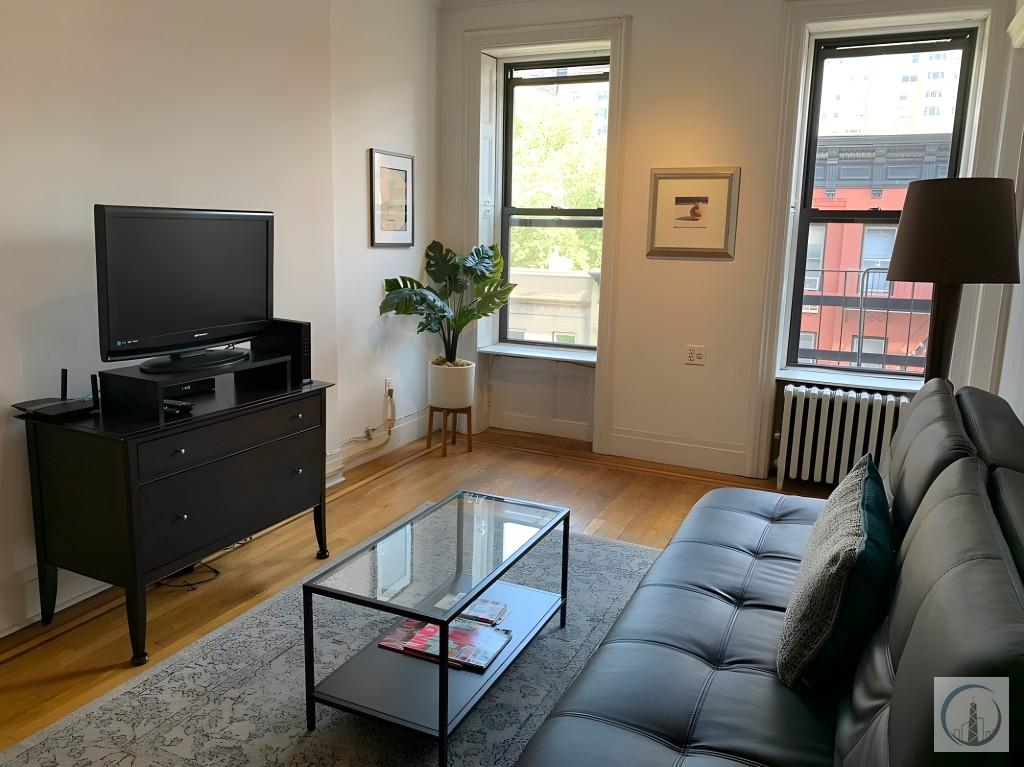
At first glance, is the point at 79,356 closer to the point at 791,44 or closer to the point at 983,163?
the point at 791,44

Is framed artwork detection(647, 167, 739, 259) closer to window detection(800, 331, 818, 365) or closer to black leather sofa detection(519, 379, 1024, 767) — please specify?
window detection(800, 331, 818, 365)

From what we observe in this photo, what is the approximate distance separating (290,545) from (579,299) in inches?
101

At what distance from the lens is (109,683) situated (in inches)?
94.6

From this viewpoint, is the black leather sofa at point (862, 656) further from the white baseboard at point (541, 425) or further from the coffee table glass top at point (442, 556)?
the white baseboard at point (541, 425)

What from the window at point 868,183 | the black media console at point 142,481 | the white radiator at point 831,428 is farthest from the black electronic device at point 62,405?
the window at point 868,183

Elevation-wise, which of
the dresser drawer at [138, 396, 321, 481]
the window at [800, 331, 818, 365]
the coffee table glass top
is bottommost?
the coffee table glass top

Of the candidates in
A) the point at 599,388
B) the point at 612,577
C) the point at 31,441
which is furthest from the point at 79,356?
the point at 599,388

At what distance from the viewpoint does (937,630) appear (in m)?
1.11

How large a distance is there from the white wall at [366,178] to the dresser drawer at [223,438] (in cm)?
114

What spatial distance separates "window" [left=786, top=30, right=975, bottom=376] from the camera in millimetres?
4094

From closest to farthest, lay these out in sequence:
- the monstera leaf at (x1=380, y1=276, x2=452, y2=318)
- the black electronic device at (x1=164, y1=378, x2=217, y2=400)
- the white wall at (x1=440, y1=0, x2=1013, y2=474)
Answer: the black electronic device at (x1=164, y1=378, x2=217, y2=400)
the white wall at (x1=440, y1=0, x2=1013, y2=474)
the monstera leaf at (x1=380, y1=276, x2=452, y2=318)

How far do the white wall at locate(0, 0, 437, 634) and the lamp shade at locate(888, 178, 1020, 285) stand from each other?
2.73m

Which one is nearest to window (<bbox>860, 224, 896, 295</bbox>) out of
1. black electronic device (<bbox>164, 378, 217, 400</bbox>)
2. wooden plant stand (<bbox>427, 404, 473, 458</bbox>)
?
wooden plant stand (<bbox>427, 404, 473, 458</bbox>)

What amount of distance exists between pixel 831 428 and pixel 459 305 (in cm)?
231
